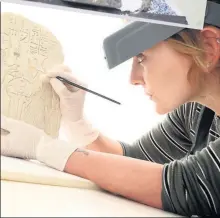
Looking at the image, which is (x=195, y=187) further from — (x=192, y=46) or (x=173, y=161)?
(x=192, y=46)

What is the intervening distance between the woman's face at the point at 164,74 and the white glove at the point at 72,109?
6.5 inches

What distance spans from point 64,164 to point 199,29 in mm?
402

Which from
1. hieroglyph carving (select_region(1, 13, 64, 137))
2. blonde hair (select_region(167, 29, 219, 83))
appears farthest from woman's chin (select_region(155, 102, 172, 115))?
hieroglyph carving (select_region(1, 13, 64, 137))

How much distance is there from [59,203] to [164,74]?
474 millimetres

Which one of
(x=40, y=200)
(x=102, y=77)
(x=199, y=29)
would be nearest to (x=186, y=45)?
(x=199, y=29)

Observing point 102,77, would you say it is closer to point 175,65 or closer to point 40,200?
point 175,65

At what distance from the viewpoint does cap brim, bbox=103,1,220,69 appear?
0.96 meters

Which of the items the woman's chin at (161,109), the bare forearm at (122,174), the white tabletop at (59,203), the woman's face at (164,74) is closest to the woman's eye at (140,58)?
the woman's face at (164,74)

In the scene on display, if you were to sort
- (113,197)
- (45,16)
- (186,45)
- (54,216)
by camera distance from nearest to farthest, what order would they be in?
(54,216)
(113,197)
(186,45)
(45,16)

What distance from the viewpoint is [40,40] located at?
1.08m

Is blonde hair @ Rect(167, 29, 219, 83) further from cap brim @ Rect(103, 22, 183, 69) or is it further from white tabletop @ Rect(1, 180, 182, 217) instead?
white tabletop @ Rect(1, 180, 182, 217)

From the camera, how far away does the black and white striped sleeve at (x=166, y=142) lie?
4.27 feet

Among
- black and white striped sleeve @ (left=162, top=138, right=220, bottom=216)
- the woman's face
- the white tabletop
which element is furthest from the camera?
the woman's face

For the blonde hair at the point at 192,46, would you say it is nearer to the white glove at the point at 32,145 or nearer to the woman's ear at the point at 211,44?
the woman's ear at the point at 211,44
